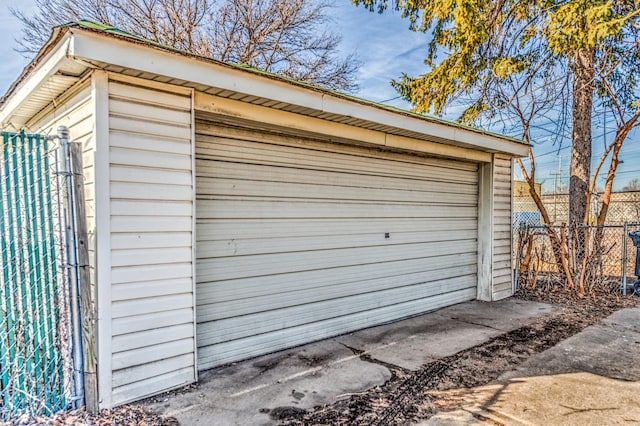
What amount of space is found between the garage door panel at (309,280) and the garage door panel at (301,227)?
0.38 meters

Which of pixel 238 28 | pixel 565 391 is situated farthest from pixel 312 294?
pixel 238 28

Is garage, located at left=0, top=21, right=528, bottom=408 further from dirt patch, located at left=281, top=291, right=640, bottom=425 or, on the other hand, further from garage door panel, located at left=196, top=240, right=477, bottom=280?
dirt patch, located at left=281, top=291, right=640, bottom=425

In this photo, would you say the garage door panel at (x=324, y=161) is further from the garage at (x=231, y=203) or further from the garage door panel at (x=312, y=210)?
the garage door panel at (x=312, y=210)

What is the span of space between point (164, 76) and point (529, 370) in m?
3.49

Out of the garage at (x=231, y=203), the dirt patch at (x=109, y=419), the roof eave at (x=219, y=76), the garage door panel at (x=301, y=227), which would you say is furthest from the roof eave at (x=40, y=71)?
the dirt patch at (x=109, y=419)

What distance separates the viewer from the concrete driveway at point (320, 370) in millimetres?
2549

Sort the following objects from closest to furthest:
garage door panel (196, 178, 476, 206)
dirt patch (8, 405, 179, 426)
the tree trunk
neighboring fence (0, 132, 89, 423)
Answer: dirt patch (8, 405, 179, 426) < neighboring fence (0, 132, 89, 423) < garage door panel (196, 178, 476, 206) < the tree trunk

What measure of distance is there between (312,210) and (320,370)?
5.07ft

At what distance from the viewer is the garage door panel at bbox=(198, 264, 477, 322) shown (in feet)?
10.9

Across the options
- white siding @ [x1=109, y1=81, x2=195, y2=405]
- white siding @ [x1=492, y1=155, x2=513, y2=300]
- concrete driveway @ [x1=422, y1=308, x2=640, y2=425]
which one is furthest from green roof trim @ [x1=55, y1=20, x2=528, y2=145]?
concrete driveway @ [x1=422, y1=308, x2=640, y2=425]

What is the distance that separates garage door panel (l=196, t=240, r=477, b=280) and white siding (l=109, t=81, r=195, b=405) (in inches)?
20.3

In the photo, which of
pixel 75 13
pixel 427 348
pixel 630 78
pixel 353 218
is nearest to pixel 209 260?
pixel 353 218

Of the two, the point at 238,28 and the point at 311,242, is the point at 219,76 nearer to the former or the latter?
the point at 311,242

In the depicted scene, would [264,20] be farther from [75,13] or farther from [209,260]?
[209,260]
